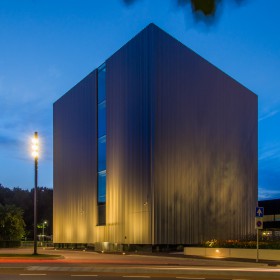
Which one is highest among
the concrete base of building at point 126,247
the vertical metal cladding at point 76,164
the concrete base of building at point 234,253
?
the vertical metal cladding at point 76,164

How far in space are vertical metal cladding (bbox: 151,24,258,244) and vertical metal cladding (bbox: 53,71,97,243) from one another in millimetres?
12299

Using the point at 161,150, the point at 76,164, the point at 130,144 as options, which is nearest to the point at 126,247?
the point at 130,144

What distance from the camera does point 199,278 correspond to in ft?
61.9

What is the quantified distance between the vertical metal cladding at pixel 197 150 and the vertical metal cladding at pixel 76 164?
484 inches

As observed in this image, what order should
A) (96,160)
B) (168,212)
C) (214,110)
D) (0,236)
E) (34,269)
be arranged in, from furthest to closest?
(0,236) → (96,160) → (214,110) → (168,212) → (34,269)

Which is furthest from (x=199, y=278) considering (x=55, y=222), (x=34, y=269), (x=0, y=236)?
(x=0, y=236)

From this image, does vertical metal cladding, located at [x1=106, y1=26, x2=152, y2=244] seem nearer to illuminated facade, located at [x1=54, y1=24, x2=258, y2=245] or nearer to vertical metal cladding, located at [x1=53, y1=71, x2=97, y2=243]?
illuminated facade, located at [x1=54, y1=24, x2=258, y2=245]

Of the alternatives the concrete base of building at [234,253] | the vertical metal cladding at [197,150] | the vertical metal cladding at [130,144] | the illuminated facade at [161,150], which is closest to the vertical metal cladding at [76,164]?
the illuminated facade at [161,150]

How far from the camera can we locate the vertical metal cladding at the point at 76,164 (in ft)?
194

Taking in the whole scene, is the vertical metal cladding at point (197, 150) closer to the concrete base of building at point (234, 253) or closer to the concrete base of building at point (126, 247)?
the concrete base of building at point (126, 247)

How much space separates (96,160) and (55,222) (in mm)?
16272

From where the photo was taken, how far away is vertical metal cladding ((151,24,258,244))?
4744cm

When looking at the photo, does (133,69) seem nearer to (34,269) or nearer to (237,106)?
(237,106)

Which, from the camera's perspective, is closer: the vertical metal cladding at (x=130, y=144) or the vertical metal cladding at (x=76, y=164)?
the vertical metal cladding at (x=130, y=144)
